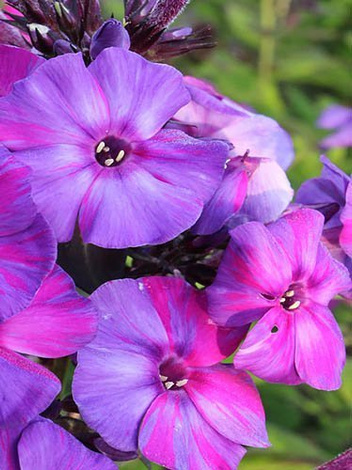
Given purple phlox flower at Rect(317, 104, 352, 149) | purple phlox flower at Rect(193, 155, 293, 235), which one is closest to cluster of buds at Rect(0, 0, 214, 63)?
purple phlox flower at Rect(193, 155, 293, 235)

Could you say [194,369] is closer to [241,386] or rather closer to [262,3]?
[241,386]

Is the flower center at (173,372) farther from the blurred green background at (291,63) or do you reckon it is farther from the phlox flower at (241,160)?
the blurred green background at (291,63)

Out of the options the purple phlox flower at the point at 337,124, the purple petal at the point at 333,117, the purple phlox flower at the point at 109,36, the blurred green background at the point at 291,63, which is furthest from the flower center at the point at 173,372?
the purple petal at the point at 333,117

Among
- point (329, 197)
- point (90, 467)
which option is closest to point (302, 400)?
point (329, 197)

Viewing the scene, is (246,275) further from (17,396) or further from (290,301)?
(17,396)

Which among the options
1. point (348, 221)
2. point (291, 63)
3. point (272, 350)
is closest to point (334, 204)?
point (348, 221)
